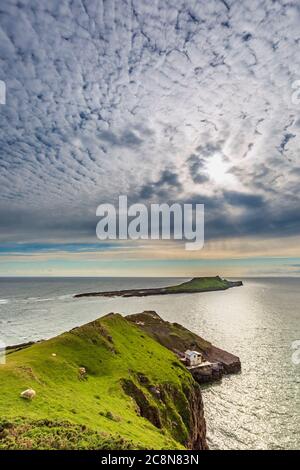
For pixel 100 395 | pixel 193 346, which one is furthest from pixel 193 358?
pixel 100 395

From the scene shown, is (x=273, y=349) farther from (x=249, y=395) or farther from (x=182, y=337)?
(x=249, y=395)

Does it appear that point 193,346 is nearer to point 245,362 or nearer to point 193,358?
point 193,358

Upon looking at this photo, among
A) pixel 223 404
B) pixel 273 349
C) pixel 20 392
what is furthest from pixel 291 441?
pixel 273 349

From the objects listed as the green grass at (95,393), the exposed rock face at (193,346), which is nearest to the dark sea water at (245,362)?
the exposed rock face at (193,346)

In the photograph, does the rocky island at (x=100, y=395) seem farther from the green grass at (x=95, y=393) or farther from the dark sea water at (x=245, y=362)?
the dark sea water at (x=245, y=362)

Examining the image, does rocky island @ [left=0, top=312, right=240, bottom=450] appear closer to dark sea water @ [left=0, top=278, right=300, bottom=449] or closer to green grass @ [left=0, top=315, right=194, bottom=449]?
green grass @ [left=0, top=315, right=194, bottom=449]
